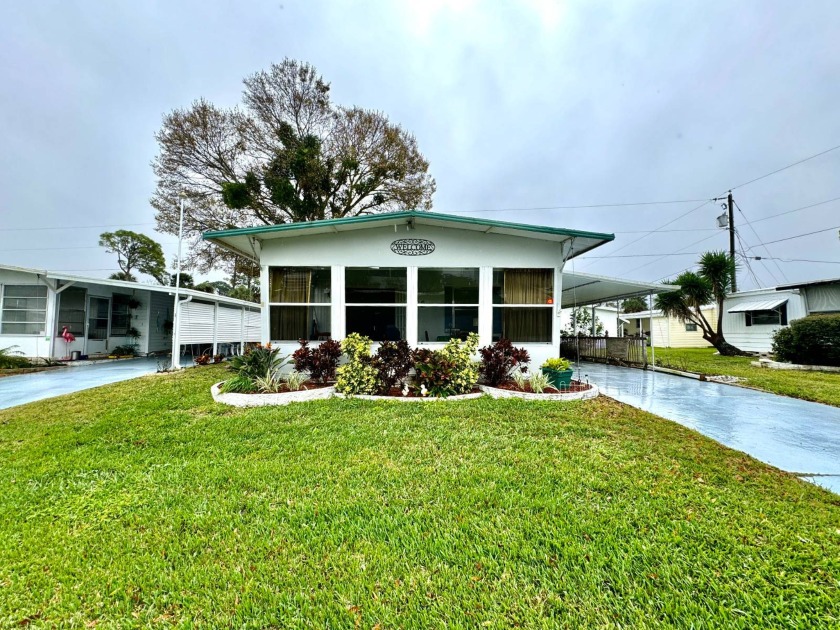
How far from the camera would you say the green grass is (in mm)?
1855

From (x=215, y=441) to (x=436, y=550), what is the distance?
3213 millimetres

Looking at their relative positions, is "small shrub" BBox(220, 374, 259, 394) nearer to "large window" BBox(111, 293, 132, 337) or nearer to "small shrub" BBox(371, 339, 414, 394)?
"small shrub" BBox(371, 339, 414, 394)

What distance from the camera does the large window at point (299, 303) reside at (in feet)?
25.0

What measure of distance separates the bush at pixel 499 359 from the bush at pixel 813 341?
422 inches

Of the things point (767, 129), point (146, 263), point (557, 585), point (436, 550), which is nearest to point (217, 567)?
point (436, 550)

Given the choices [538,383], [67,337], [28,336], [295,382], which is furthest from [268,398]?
[28,336]

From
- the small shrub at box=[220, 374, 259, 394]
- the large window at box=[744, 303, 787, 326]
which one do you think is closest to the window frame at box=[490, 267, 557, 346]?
the small shrub at box=[220, 374, 259, 394]

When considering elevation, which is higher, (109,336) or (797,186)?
(797,186)

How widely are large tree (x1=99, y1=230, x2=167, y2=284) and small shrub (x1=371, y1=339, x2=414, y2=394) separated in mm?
30415

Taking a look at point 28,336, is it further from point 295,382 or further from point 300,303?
point 295,382

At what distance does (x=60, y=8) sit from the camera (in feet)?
36.9

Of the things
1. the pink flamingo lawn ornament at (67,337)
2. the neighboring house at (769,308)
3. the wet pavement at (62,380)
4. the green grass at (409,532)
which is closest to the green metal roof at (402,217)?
the green grass at (409,532)

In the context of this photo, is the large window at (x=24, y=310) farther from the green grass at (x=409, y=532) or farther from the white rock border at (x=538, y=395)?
the white rock border at (x=538, y=395)

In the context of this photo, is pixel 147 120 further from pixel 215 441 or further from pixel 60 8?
pixel 215 441
